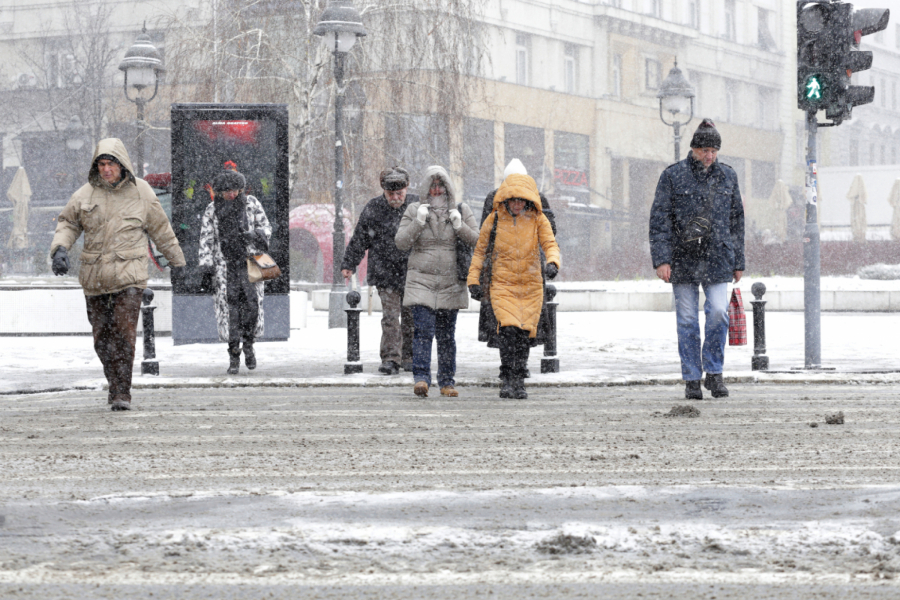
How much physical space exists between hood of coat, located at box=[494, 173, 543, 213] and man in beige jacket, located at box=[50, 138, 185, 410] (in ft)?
7.49

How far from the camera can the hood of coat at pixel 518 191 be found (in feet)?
29.8

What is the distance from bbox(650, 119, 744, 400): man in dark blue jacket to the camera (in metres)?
9.03

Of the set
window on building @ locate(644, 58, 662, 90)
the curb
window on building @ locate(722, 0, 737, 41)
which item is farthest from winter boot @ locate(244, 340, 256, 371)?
window on building @ locate(722, 0, 737, 41)

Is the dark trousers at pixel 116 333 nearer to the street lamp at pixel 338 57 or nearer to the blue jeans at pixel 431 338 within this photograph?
the blue jeans at pixel 431 338

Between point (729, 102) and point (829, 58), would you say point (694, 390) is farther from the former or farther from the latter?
point (729, 102)

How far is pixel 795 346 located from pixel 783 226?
36028mm

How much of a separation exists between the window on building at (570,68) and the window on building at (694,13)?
937cm

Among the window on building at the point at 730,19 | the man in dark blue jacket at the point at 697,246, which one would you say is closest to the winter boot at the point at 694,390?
the man in dark blue jacket at the point at 697,246

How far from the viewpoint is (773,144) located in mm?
64562

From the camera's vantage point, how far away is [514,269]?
30.3 feet

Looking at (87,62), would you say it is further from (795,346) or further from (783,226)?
(795,346)

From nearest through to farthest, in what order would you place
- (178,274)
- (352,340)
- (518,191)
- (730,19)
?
(518,191) < (352,340) < (178,274) < (730,19)

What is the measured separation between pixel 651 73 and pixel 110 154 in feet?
164

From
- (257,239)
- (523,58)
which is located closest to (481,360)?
(257,239)
